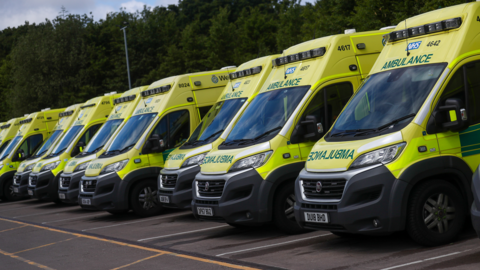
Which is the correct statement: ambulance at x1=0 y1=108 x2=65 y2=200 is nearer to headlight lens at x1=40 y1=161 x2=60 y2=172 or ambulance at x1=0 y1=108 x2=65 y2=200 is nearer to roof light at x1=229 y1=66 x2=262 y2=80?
headlight lens at x1=40 y1=161 x2=60 y2=172

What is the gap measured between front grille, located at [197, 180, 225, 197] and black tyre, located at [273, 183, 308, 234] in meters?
0.84

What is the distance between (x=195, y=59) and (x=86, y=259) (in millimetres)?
39455

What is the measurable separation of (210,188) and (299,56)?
265cm

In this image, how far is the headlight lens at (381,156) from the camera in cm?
687

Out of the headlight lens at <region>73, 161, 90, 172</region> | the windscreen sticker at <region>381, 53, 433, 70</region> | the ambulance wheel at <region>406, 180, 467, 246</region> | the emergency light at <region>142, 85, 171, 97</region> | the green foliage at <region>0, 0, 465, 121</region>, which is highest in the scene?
Answer: the green foliage at <region>0, 0, 465, 121</region>

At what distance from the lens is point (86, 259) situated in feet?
28.2

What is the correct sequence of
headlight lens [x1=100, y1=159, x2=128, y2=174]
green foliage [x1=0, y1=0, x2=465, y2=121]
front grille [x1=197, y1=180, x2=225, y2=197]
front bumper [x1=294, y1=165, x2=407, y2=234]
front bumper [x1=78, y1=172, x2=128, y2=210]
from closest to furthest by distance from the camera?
front bumper [x1=294, y1=165, x2=407, y2=234] < front grille [x1=197, y1=180, x2=225, y2=197] < front bumper [x1=78, y1=172, x2=128, y2=210] < headlight lens [x1=100, y1=159, x2=128, y2=174] < green foliage [x1=0, y1=0, x2=465, y2=121]

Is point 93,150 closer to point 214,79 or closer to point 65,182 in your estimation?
point 65,182

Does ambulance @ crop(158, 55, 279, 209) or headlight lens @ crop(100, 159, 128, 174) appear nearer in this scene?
ambulance @ crop(158, 55, 279, 209)

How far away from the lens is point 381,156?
22.6 ft

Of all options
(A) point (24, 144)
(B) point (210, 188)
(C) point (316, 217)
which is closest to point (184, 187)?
(B) point (210, 188)

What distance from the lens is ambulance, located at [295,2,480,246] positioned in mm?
6828

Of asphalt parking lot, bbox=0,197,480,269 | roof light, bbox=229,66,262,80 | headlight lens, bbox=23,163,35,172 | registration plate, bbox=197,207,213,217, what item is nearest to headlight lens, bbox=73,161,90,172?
asphalt parking lot, bbox=0,197,480,269

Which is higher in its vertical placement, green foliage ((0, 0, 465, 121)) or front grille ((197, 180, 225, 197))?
green foliage ((0, 0, 465, 121))
